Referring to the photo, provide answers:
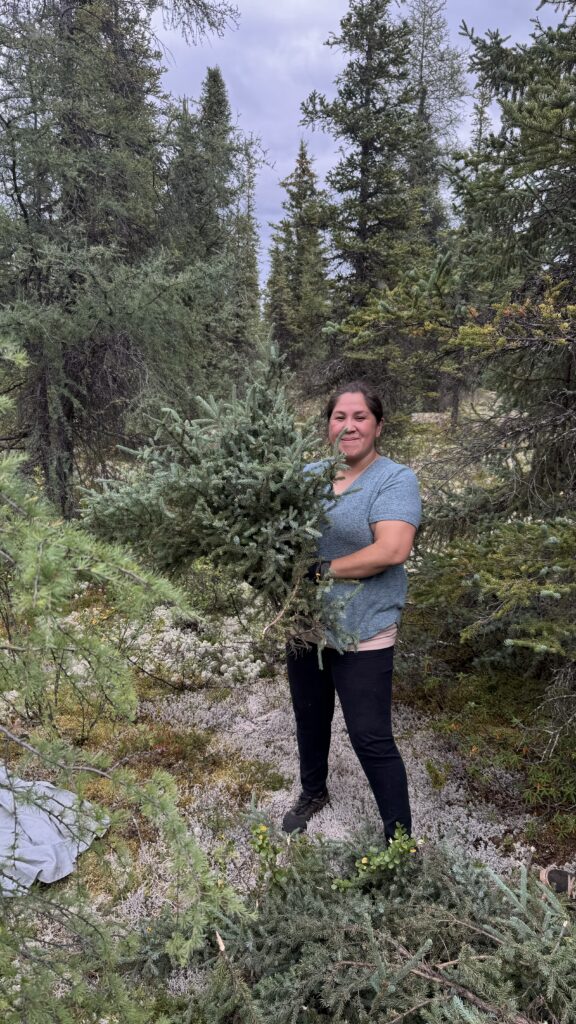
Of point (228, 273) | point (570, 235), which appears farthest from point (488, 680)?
point (228, 273)

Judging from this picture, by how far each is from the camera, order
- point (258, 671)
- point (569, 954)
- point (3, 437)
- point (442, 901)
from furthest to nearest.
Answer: point (3, 437)
point (258, 671)
point (442, 901)
point (569, 954)

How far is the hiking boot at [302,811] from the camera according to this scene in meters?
3.71

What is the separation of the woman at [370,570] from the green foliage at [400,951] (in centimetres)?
47

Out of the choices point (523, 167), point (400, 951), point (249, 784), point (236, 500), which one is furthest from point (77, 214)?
point (400, 951)

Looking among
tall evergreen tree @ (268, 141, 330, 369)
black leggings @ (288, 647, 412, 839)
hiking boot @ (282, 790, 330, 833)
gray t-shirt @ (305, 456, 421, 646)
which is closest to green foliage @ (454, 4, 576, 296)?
gray t-shirt @ (305, 456, 421, 646)

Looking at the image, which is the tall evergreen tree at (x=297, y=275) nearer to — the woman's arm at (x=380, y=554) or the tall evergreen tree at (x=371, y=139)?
the tall evergreen tree at (x=371, y=139)

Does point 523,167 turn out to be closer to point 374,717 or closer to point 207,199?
point 374,717

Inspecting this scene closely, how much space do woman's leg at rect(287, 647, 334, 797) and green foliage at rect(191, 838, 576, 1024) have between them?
725mm

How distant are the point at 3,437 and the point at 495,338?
7.18 meters

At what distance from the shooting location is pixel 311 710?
342cm

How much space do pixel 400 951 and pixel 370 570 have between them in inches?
61.7

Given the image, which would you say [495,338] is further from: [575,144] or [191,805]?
[191,805]

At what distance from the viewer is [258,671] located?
19.9 feet

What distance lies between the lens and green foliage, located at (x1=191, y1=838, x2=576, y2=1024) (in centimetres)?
201
